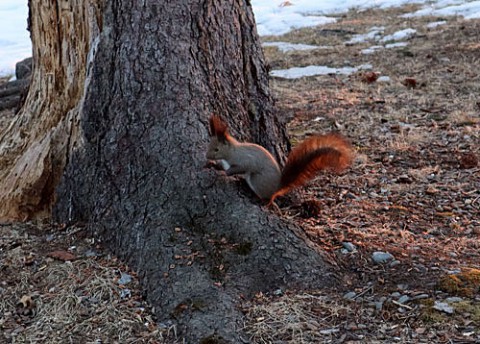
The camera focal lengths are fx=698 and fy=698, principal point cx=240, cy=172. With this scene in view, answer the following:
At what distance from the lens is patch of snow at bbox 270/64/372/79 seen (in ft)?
25.1

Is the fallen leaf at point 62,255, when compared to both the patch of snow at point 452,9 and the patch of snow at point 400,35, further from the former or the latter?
the patch of snow at point 452,9

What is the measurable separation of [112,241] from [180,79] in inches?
30.8

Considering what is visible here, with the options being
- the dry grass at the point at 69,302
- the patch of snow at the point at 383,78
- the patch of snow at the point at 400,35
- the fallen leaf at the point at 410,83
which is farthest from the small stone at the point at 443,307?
the patch of snow at the point at 400,35

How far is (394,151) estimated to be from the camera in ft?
15.0

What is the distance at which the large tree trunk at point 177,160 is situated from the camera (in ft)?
8.91

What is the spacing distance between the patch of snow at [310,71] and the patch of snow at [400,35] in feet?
5.98

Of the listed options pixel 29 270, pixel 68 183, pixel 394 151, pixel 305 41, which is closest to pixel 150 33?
pixel 68 183

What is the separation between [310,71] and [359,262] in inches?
206

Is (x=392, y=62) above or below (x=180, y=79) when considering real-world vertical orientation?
below

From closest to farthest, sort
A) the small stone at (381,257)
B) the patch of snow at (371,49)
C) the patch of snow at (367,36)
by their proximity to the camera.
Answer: the small stone at (381,257)
the patch of snow at (371,49)
the patch of snow at (367,36)

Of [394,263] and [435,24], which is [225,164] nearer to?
[394,263]

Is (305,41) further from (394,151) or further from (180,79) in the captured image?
(180,79)

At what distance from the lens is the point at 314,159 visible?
2951 millimetres

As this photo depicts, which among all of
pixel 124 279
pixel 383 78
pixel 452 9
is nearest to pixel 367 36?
pixel 452 9
